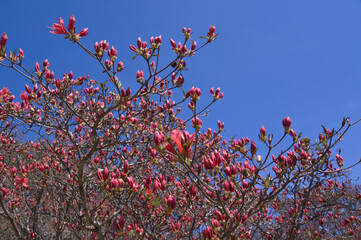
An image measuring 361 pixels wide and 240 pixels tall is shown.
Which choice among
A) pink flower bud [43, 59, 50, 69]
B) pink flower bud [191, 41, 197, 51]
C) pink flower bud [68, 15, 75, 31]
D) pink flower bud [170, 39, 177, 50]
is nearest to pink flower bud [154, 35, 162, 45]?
pink flower bud [170, 39, 177, 50]

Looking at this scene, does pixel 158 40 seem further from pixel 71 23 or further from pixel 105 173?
pixel 105 173

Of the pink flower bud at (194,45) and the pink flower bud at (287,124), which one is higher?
the pink flower bud at (194,45)

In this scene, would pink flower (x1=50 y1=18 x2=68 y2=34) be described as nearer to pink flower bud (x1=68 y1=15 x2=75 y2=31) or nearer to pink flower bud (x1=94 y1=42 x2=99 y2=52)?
pink flower bud (x1=68 y1=15 x2=75 y2=31)

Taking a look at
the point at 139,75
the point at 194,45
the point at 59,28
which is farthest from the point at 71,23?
the point at 194,45

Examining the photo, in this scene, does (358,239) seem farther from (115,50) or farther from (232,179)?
(115,50)

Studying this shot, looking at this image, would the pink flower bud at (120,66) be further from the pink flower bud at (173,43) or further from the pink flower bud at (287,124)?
Answer: the pink flower bud at (287,124)

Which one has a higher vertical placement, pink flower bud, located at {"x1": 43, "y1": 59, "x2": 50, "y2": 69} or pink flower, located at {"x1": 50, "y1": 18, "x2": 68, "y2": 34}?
pink flower bud, located at {"x1": 43, "y1": 59, "x2": 50, "y2": 69}

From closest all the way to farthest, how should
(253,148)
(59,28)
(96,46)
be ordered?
(253,148)
(59,28)
(96,46)

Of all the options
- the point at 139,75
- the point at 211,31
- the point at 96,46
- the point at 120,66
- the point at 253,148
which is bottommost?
the point at 253,148

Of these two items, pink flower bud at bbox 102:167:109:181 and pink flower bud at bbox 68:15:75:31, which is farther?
pink flower bud at bbox 68:15:75:31

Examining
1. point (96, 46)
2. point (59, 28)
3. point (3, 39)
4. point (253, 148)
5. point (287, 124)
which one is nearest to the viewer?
point (287, 124)

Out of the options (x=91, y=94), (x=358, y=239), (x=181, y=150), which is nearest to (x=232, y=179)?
(x=181, y=150)

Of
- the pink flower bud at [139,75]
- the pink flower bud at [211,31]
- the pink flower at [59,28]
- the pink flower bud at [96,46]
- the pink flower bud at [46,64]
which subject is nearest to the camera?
the pink flower at [59,28]

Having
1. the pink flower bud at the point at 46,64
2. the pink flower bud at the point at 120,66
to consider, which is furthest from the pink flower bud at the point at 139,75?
the pink flower bud at the point at 46,64
